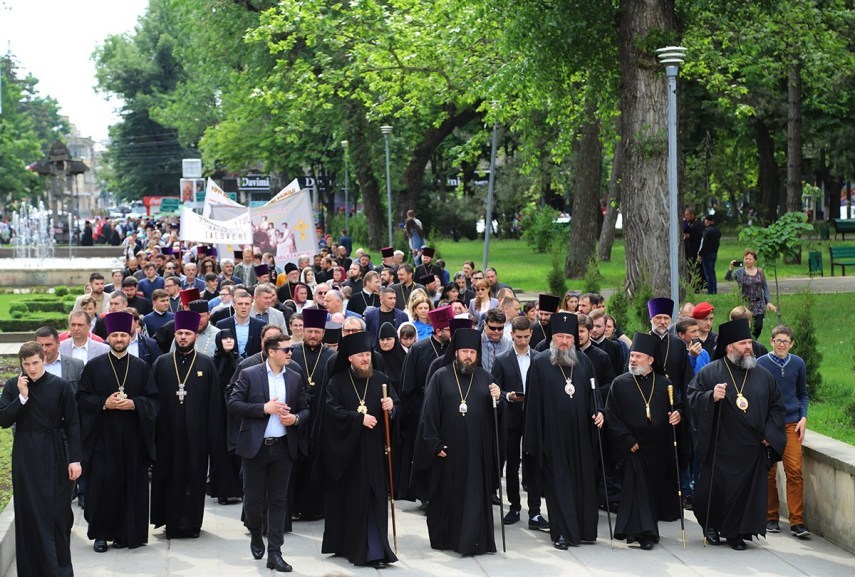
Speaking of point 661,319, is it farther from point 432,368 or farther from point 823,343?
point 823,343

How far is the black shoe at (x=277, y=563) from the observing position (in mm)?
10148

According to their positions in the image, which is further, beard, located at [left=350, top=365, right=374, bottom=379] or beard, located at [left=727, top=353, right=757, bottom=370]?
beard, located at [left=727, top=353, right=757, bottom=370]

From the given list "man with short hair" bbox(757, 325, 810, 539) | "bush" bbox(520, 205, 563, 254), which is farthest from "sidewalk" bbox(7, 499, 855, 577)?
"bush" bbox(520, 205, 563, 254)

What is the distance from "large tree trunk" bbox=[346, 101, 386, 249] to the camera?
1581 inches

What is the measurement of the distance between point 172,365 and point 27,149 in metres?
73.6

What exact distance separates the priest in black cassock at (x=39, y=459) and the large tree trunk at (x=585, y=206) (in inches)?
899

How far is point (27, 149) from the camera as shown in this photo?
267 ft

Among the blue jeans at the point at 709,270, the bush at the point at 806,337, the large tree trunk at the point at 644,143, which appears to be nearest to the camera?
the bush at the point at 806,337

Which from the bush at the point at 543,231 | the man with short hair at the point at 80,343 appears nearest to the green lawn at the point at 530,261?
the bush at the point at 543,231

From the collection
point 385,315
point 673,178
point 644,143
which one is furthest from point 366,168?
point 385,315

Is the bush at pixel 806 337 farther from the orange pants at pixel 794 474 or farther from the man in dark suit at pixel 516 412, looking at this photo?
the man in dark suit at pixel 516 412

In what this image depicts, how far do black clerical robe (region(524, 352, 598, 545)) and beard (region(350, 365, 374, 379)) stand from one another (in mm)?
1582

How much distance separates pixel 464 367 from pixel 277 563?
86.3 inches

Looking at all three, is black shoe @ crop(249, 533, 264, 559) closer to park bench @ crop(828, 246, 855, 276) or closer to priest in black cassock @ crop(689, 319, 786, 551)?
priest in black cassock @ crop(689, 319, 786, 551)
